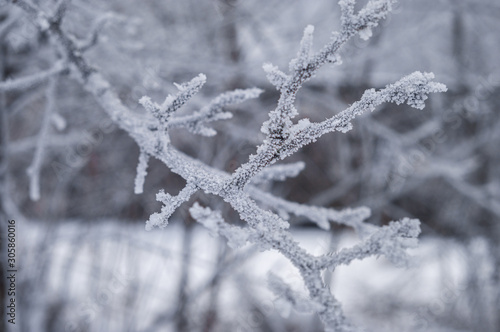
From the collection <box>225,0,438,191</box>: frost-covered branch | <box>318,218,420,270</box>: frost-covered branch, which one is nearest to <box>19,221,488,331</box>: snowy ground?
<box>318,218,420,270</box>: frost-covered branch

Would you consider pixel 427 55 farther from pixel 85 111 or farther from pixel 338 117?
pixel 338 117

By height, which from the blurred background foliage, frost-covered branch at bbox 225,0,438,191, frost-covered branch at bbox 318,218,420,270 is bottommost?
frost-covered branch at bbox 318,218,420,270

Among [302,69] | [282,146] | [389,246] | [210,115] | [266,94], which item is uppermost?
[266,94]

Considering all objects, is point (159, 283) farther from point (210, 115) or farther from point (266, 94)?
point (210, 115)

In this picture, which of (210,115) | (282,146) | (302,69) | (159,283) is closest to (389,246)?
(282,146)

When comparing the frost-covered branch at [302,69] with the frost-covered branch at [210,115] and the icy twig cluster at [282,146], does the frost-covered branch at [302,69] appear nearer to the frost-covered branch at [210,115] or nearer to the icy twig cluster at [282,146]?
the icy twig cluster at [282,146]

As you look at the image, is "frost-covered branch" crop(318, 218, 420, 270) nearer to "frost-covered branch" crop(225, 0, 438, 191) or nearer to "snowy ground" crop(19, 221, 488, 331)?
"snowy ground" crop(19, 221, 488, 331)

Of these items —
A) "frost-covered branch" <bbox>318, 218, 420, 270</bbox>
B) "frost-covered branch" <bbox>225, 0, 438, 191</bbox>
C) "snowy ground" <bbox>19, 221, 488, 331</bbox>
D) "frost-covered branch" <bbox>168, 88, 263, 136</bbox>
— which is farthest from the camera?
"snowy ground" <bbox>19, 221, 488, 331</bbox>

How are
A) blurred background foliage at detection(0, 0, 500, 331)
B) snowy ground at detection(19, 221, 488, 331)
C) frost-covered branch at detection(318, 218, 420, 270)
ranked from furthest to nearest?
snowy ground at detection(19, 221, 488, 331), blurred background foliage at detection(0, 0, 500, 331), frost-covered branch at detection(318, 218, 420, 270)

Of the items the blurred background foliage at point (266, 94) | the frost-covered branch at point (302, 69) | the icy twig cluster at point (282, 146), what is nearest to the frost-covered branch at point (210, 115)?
the icy twig cluster at point (282, 146)
